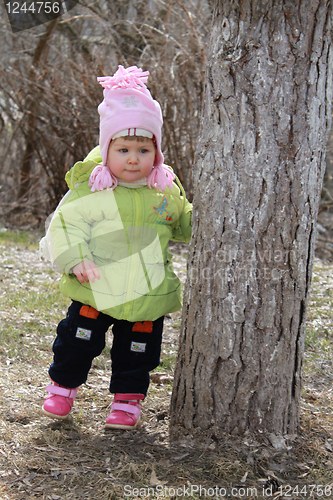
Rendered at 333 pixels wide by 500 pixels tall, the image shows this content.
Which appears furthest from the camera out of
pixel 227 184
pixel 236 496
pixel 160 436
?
pixel 160 436

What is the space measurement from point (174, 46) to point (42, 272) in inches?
124

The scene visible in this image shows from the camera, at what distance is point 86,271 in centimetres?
217

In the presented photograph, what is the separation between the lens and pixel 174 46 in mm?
5891

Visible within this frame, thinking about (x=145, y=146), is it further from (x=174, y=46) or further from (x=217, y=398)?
(x=174, y=46)

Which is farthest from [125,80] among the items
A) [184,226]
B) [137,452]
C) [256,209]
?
[137,452]

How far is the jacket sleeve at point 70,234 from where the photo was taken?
218 cm

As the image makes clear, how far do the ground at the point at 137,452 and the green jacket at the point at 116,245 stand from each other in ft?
1.86

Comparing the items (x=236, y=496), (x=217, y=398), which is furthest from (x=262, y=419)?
(x=236, y=496)

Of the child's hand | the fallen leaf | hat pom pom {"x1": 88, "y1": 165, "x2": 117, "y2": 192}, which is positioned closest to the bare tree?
hat pom pom {"x1": 88, "y1": 165, "x2": 117, "y2": 192}

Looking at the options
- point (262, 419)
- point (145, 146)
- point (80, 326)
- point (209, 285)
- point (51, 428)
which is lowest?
point (51, 428)

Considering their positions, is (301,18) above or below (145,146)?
above

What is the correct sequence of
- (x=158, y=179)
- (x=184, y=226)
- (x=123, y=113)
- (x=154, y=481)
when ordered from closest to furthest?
(x=154, y=481) < (x=123, y=113) < (x=158, y=179) < (x=184, y=226)

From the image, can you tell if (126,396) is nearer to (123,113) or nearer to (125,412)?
(125,412)

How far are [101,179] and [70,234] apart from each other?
0.94 feet
